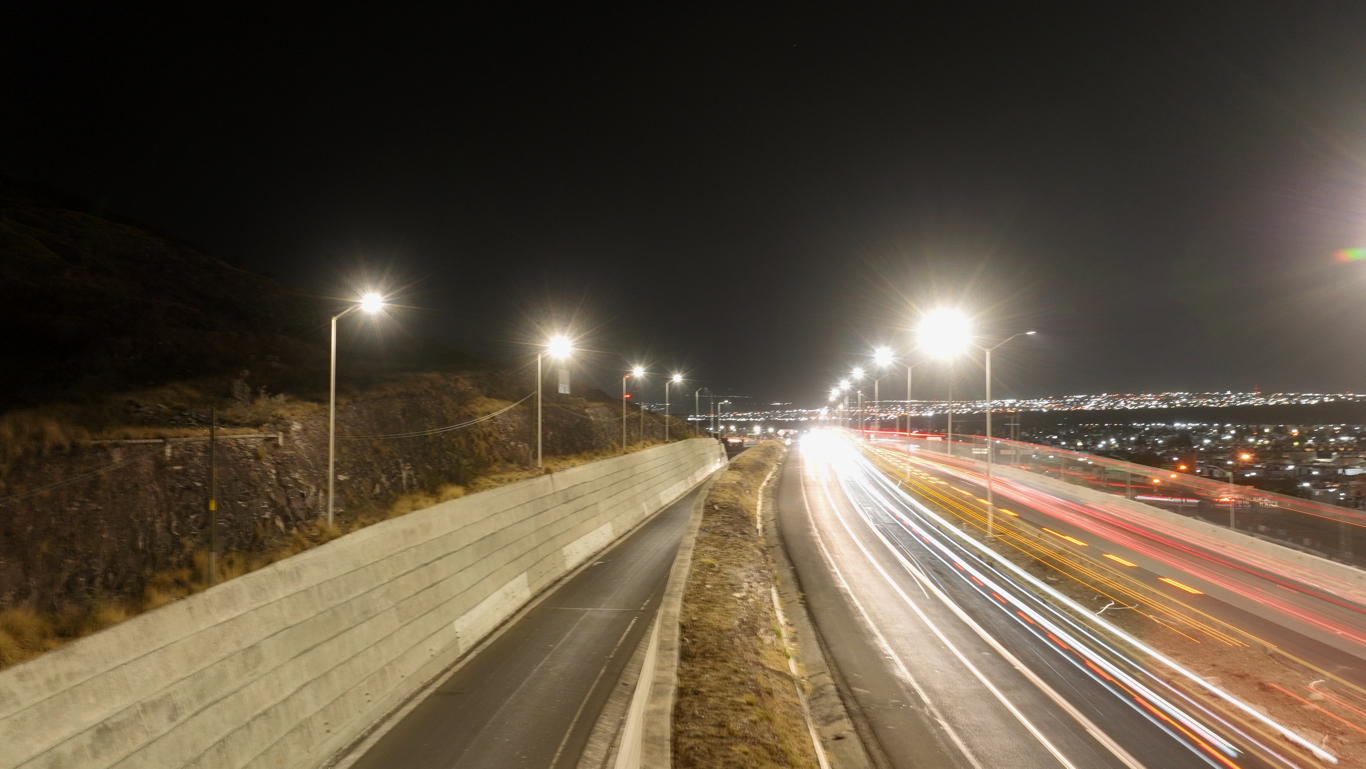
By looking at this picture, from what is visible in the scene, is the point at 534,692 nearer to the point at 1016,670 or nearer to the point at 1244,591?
the point at 1016,670

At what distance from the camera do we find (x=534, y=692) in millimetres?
13461

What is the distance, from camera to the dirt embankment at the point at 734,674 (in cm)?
1128

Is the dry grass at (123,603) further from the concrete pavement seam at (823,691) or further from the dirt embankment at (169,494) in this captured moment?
the concrete pavement seam at (823,691)

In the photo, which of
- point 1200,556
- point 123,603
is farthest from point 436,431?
point 1200,556

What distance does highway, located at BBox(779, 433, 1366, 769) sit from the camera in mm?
11797

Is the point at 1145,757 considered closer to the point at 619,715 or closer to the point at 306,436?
the point at 619,715

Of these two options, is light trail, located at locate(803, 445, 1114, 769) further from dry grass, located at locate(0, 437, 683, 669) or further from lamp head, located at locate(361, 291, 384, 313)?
lamp head, located at locate(361, 291, 384, 313)

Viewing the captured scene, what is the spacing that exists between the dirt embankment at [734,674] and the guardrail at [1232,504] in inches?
491

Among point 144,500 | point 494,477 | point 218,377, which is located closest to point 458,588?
point 144,500

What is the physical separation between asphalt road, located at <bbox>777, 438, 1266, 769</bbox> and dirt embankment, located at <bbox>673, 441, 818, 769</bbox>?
1.41 metres

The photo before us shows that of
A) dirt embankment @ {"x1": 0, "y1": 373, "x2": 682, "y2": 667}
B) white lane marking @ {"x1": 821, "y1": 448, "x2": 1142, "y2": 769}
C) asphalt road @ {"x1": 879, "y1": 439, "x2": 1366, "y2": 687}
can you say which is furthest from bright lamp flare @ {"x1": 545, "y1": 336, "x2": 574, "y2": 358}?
asphalt road @ {"x1": 879, "y1": 439, "x2": 1366, "y2": 687}

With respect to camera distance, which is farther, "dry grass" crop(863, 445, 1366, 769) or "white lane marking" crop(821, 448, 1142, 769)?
"dry grass" crop(863, 445, 1366, 769)

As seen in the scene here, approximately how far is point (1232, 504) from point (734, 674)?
26.0 metres

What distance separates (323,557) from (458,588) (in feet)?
17.2
